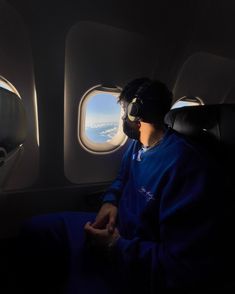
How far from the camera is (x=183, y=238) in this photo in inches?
36.4

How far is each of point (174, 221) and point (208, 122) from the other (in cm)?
66

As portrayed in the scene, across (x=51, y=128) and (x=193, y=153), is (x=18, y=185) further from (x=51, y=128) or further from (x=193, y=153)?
(x=193, y=153)

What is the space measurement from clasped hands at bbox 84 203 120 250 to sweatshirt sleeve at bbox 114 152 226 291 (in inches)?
2.9

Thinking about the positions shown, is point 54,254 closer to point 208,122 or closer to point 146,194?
point 146,194

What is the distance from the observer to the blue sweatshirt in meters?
0.90

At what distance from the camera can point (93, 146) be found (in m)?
2.46

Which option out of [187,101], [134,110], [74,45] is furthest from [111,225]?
[187,101]

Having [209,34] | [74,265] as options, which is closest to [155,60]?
Result: [209,34]

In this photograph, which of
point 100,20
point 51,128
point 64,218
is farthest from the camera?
point 51,128

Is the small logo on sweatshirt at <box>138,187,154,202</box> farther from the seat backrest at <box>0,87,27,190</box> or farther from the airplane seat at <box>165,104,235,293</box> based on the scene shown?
the seat backrest at <box>0,87,27,190</box>

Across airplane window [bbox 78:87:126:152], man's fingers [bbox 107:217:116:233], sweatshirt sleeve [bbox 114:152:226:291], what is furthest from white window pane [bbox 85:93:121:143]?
sweatshirt sleeve [bbox 114:152:226:291]

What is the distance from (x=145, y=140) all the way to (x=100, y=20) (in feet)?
3.49

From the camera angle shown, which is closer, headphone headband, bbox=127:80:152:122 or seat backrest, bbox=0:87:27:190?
seat backrest, bbox=0:87:27:190

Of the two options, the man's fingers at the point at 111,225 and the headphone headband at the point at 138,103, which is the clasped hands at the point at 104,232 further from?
the headphone headband at the point at 138,103
